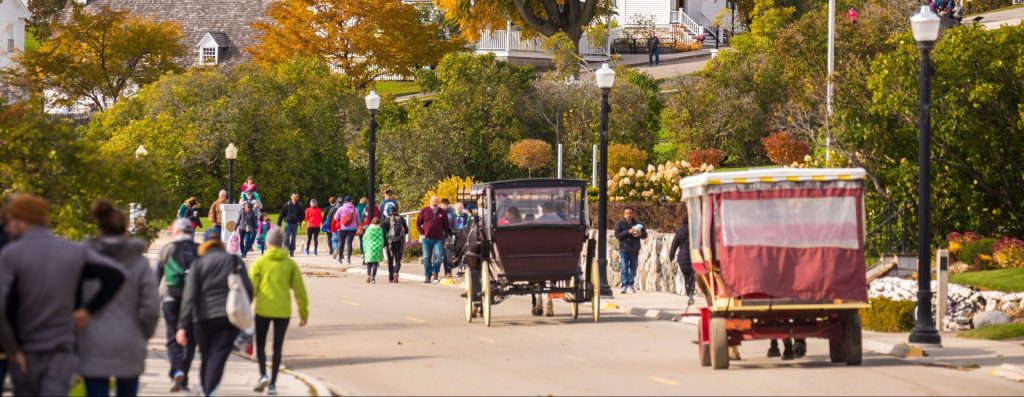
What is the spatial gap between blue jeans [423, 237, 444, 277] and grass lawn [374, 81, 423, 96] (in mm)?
46477

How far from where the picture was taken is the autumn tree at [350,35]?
73.1 metres

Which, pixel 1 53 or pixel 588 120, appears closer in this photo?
pixel 588 120

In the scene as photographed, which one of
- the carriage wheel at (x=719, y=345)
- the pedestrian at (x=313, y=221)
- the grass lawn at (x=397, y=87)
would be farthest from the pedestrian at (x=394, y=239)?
the grass lawn at (x=397, y=87)

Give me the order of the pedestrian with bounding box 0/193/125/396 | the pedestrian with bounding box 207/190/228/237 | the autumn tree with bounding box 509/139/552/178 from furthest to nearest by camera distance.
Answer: the autumn tree with bounding box 509/139/552/178, the pedestrian with bounding box 207/190/228/237, the pedestrian with bounding box 0/193/125/396

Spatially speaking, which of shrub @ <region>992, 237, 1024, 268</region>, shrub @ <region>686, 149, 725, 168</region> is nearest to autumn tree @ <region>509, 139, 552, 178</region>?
shrub @ <region>686, 149, 725, 168</region>

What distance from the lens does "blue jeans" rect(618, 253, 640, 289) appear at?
93.2 ft

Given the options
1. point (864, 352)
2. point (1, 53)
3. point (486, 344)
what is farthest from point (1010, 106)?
point (1, 53)

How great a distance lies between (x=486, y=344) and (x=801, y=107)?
22.0 metres

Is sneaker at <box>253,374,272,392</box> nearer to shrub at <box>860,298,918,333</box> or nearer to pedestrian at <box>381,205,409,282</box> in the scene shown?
shrub at <box>860,298,918,333</box>

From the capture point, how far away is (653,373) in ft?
54.0

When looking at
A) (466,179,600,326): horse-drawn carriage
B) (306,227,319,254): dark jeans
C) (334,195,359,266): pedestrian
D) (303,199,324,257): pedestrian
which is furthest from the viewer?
(306,227,319,254): dark jeans

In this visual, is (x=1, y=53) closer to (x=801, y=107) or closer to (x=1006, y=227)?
(x=801, y=107)

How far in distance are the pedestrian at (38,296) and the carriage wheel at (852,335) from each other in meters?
9.54

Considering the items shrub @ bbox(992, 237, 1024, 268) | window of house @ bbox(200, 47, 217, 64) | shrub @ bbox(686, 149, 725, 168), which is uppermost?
window of house @ bbox(200, 47, 217, 64)
